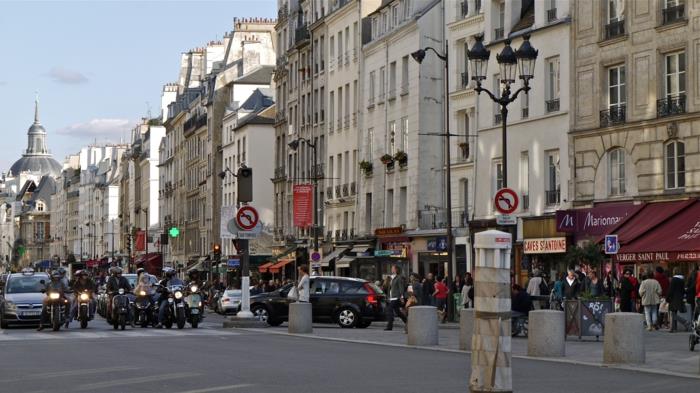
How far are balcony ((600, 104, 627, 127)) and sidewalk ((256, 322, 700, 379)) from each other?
29.2ft

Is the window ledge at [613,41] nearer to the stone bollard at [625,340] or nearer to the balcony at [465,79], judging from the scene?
the balcony at [465,79]

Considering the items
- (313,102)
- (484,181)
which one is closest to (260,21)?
(313,102)

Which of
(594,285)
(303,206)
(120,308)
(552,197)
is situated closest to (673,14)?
(552,197)

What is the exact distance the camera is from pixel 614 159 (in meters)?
46.4

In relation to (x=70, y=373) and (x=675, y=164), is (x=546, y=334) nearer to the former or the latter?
(x=70, y=373)

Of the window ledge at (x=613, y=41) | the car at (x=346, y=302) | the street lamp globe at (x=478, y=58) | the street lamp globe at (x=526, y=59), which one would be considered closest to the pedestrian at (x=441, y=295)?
the car at (x=346, y=302)

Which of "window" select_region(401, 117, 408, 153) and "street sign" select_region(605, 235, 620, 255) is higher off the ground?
"window" select_region(401, 117, 408, 153)

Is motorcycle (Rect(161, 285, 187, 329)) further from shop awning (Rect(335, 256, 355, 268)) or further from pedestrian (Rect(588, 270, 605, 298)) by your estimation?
shop awning (Rect(335, 256, 355, 268))

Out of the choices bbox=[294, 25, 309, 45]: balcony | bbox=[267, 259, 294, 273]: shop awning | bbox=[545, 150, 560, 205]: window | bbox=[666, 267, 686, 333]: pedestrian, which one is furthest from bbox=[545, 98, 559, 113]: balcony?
bbox=[294, 25, 309, 45]: balcony

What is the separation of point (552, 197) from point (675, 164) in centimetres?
657

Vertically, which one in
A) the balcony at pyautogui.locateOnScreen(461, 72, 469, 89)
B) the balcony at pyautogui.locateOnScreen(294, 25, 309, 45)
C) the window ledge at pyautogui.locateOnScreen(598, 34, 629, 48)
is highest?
the balcony at pyautogui.locateOnScreen(294, 25, 309, 45)

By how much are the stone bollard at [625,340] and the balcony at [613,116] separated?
77.1 ft

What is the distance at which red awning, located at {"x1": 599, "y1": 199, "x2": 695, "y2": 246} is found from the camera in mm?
42250

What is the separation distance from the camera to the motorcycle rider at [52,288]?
3684 centimetres
